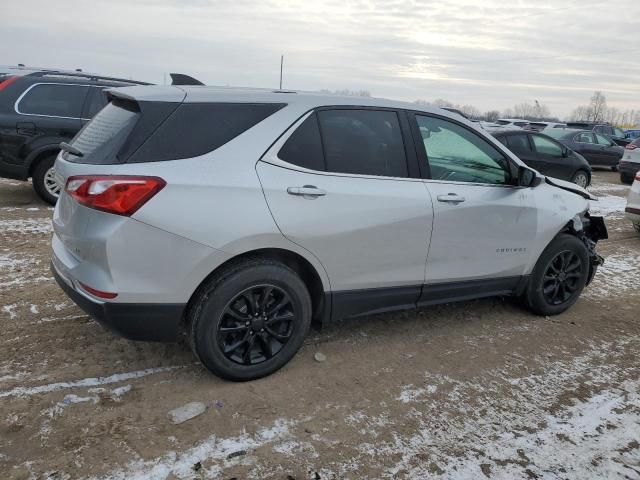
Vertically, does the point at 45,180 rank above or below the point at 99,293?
below

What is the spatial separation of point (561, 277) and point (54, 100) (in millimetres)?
7006

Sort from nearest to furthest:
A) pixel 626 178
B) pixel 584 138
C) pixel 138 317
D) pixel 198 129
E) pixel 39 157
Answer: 1. pixel 138 317
2. pixel 198 129
3. pixel 39 157
4. pixel 626 178
5. pixel 584 138

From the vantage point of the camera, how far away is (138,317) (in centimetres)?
293

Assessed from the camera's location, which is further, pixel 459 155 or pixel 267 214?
pixel 459 155

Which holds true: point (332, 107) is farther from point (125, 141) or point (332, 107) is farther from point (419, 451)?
point (419, 451)

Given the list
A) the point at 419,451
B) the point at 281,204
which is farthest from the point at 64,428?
the point at 419,451

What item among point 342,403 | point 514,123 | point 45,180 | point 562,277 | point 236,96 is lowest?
point 342,403

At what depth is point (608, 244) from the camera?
295 inches

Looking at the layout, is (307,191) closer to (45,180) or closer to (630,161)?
(45,180)

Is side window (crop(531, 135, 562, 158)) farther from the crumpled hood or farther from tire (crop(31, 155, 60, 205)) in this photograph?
tire (crop(31, 155, 60, 205))

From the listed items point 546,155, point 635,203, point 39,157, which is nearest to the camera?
point 39,157

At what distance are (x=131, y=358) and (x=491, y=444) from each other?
2.30m

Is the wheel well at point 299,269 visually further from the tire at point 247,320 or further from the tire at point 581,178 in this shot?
the tire at point 581,178

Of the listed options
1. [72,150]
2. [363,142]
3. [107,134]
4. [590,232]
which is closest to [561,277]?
[590,232]
